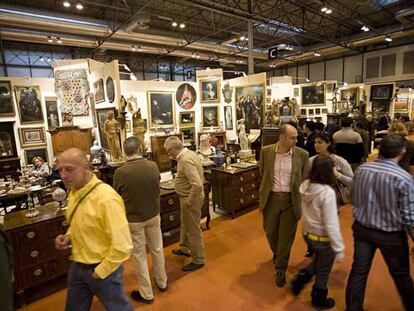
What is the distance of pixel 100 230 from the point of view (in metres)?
1.80

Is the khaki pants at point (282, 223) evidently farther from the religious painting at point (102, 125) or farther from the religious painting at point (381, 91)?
the religious painting at point (381, 91)

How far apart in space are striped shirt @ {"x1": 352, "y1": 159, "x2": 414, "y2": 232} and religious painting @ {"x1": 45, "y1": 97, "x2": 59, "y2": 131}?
28.7 ft

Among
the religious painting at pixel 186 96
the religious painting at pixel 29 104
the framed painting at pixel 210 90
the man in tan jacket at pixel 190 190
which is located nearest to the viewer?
the man in tan jacket at pixel 190 190

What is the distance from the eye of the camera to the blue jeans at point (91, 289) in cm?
184

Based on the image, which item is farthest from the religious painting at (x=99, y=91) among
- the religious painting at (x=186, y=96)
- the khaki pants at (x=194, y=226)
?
the khaki pants at (x=194, y=226)

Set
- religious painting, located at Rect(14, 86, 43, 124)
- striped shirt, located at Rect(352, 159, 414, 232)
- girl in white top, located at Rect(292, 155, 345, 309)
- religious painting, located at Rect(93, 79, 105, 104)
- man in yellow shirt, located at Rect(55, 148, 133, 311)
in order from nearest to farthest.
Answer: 1. man in yellow shirt, located at Rect(55, 148, 133, 311)
2. striped shirt, located at Rect(352, 159, 414, 232)
3. girl in white top, located at Rect(292, 155, 345, 309)
4. religious painting, located at Rect(93, 79, 105, 104)
5. religious painting, located at Rect(14, 86, 43, 124)

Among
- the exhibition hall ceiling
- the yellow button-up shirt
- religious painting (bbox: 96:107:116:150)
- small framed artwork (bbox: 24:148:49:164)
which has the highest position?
the exhibition hall ceiling

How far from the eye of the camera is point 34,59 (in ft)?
47.7

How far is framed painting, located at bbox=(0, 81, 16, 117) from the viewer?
25.0ft

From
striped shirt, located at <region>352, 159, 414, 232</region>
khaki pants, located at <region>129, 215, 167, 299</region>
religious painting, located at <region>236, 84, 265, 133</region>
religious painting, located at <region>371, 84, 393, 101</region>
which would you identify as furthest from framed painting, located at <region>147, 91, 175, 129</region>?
religious painting, located at <region>371, 84, 393, 101</region>

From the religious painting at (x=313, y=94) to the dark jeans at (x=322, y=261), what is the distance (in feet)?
37.8

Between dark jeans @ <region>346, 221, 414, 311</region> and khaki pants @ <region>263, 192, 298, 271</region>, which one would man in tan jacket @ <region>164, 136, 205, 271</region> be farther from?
dark jeans @ <region>346, 221, 414, 311</region>

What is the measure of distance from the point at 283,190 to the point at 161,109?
7.21 metres

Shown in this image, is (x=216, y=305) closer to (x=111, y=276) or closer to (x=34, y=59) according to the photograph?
(x=111, y=276)
